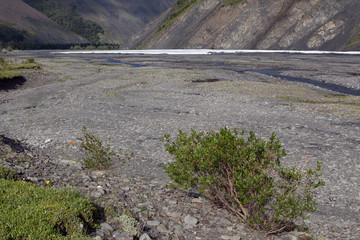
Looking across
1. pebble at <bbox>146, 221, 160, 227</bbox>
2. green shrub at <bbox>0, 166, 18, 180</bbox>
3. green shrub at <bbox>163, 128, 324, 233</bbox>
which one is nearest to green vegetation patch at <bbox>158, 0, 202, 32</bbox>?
green shrub at <bbox>0, 166, 18, 180</bbox>

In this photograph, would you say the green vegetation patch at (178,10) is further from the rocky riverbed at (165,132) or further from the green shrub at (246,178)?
the green shrub at (246,178)

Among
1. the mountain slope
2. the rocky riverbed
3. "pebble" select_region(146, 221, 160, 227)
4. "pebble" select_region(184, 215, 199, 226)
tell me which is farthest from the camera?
the mountain slope

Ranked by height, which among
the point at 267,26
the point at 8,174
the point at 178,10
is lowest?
the point at 8,174

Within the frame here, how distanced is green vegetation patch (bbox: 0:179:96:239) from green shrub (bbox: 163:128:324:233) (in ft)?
9.13

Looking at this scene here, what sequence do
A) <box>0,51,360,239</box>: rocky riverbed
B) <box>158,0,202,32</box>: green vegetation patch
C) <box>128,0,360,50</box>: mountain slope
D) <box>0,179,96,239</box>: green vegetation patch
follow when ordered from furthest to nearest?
<box>158,0,202,32</box>: green vegetation patch, <box>128,0,360,50</box>: mountain slope, <box>0,51,360,239</box>: rocky riverbed, <box>0,179,96,239</box>: green vegetation patch

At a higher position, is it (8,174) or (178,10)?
(178,10)

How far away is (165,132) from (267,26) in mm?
98580

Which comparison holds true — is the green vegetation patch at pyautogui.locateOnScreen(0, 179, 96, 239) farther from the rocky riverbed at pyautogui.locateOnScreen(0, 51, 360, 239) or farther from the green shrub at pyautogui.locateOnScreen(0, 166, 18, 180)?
the green shrub at pyautogui.locateOnScreen(0, 166, 18, 180)

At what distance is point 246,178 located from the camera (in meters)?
7.66

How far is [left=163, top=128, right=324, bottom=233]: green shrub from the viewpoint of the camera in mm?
7445

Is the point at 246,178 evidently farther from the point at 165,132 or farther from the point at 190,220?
the point at 165,132

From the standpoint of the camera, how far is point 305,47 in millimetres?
95688

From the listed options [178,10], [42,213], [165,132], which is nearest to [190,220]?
[42,213]

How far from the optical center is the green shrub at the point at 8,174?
8.38 m
